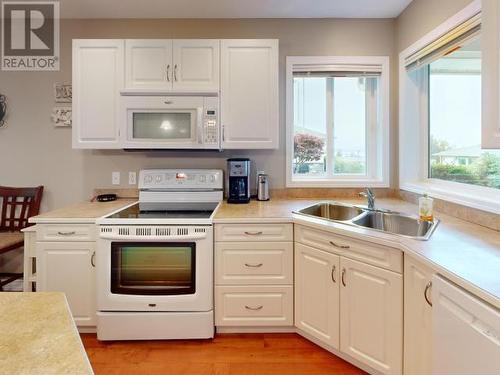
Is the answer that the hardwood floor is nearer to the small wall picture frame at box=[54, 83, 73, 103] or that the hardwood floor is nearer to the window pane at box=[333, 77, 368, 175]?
the window pane at box=[333, 77, 368, 175]

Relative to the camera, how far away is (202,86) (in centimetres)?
257

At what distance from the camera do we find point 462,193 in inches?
80.9

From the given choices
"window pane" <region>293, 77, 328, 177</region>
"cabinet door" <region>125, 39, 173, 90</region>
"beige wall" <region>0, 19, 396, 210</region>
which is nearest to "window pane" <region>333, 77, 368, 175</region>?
"window pane" <region>293, 77, 328, 177</region>

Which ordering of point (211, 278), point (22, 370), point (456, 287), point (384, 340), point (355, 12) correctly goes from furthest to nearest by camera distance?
point (355, 12), point (211, 278), point (384, 340), point (456, 287), point (22, 370)

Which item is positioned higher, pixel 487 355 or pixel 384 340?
pixel 487 355

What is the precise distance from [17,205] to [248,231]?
2.14 m

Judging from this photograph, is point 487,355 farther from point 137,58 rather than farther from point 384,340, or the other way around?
point 137,58

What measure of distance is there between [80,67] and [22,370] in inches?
99.1

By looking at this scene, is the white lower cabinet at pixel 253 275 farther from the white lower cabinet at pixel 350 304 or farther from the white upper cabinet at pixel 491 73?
the white upper cabinet at pixel 491 73

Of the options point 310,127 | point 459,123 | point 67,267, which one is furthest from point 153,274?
point 459,123

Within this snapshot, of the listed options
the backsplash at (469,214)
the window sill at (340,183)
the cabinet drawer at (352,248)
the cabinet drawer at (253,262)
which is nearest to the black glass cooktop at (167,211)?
the cabinet drawer at (253,262)

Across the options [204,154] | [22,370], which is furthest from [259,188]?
[22,370]

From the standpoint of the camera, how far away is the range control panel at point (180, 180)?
2775 millimetres

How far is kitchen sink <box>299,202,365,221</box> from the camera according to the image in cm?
247
